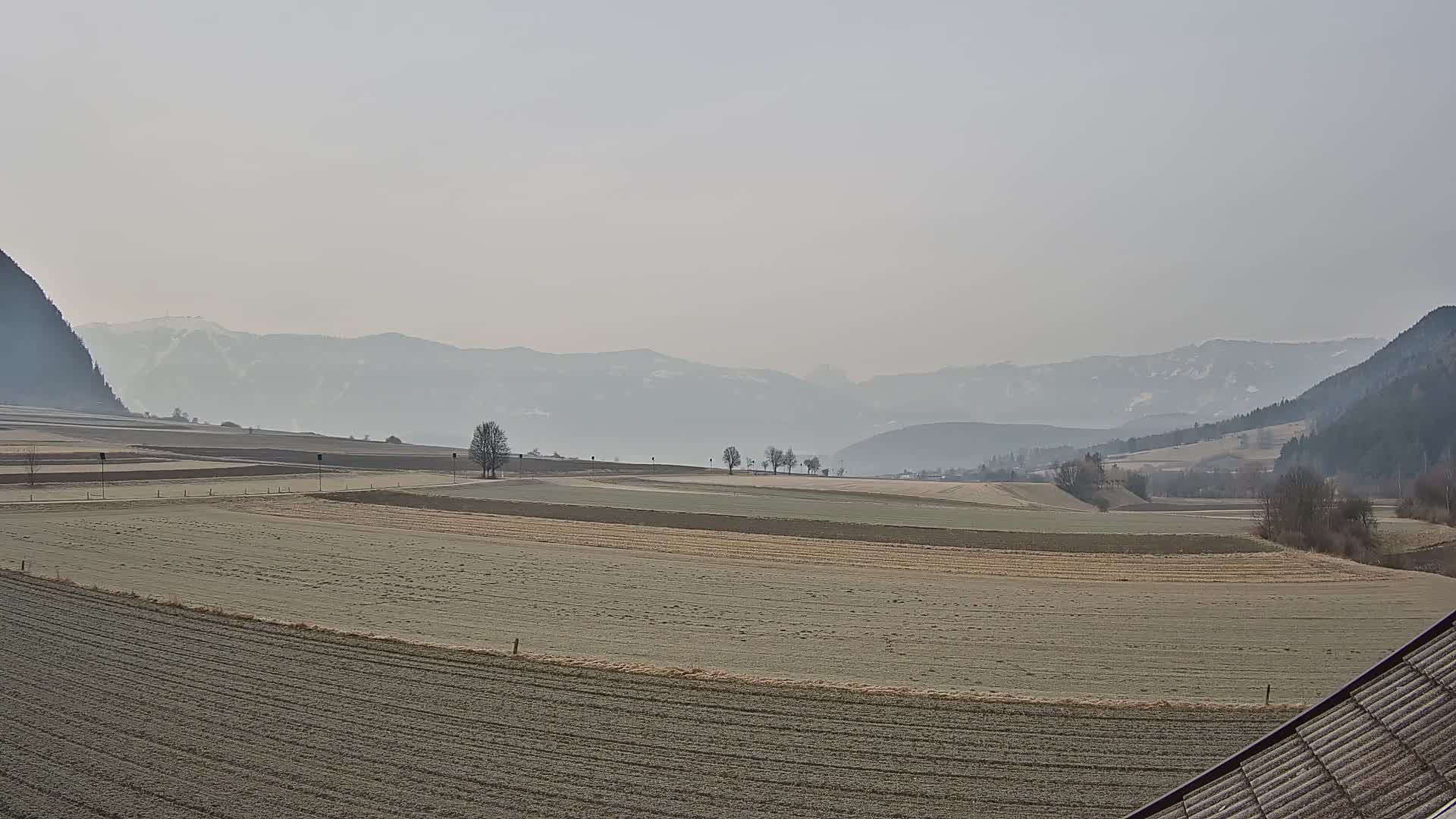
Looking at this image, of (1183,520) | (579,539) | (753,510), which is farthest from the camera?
(1183,520)

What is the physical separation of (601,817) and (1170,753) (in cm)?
1031

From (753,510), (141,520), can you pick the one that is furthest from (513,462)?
(141,520)

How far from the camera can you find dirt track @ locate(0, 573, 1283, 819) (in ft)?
49.5

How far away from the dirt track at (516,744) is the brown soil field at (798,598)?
2501 millimetres

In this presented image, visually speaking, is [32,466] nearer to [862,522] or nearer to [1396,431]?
[862,522]

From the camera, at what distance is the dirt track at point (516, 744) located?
1509 centimetres

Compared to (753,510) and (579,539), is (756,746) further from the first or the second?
(753,510)

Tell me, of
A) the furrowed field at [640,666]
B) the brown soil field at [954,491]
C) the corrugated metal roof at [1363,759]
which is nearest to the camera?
Result: the corrugated metal roof at [1363,759]

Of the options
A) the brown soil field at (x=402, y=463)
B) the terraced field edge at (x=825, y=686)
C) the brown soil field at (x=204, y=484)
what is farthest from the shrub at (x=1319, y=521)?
the brown soil field at (x=402, y=463)

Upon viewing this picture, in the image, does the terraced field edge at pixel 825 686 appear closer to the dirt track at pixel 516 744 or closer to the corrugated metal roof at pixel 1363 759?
the dirt track at pixel 516 744

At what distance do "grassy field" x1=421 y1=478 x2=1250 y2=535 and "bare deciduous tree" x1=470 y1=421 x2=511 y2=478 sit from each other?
992cm

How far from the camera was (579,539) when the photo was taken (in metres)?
50.8

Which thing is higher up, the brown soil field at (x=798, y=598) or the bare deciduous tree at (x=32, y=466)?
the bare deciduous tree at (x=32, y=466)

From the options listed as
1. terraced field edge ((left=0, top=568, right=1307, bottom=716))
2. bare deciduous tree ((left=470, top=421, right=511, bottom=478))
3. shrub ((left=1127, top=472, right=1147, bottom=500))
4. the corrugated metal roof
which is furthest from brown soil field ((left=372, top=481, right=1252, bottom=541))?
shrub ((left=1127, top=472, right=1147, bottom=500))
